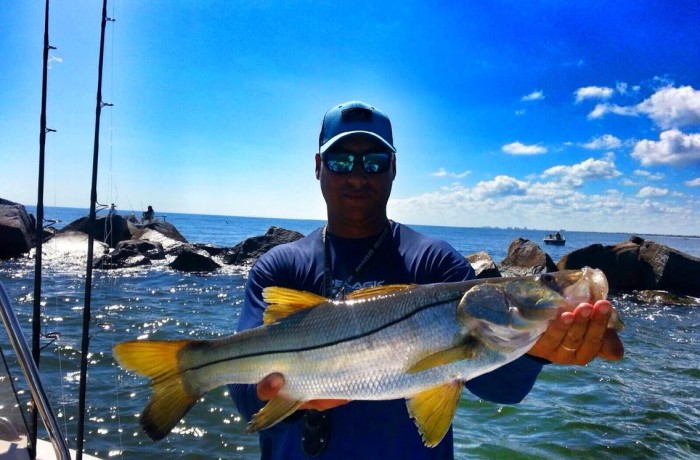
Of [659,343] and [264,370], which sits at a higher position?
[264,370]

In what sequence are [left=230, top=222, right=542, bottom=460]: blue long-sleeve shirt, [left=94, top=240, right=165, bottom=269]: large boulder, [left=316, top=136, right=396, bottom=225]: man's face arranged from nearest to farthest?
[left=230, top=222, right=542, bottom=460]: blue long-sleeve shirt → [left=316, top=136, right=396, bottom=225]: man's face → [left=94, top=240, right=165, bottom=269]: large boulder

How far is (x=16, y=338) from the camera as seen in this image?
2.67 meters

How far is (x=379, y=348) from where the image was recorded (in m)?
2.51

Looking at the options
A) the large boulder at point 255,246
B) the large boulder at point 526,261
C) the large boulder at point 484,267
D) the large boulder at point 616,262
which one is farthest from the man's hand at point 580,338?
the large boulder at point 255,246

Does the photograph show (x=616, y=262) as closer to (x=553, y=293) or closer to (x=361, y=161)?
(x=361, y=161)

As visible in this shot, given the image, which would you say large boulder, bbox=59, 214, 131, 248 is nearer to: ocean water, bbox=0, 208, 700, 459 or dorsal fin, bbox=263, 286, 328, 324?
ocean water, bbox=0, 208, 700, 459

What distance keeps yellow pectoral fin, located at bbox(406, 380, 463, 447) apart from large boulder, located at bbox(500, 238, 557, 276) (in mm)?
21712

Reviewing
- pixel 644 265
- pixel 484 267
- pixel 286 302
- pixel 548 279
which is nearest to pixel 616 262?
pixel 644 265

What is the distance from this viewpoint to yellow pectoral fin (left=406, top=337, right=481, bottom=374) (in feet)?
7.98

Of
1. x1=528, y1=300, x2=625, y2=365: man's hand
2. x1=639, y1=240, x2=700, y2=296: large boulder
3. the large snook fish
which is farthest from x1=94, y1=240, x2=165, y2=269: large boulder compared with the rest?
A: x1=639, y1=240, x2=700, y2=296: large boulder

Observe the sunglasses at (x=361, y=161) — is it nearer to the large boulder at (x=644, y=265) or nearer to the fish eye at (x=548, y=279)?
the fish eye at (x=548, y=279)

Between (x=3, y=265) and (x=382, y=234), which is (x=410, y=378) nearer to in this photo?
(x=382, y=234)

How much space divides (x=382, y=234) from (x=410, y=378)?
1.16 m

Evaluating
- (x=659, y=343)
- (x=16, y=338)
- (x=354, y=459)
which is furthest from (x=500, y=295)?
(x=659, y=343)
